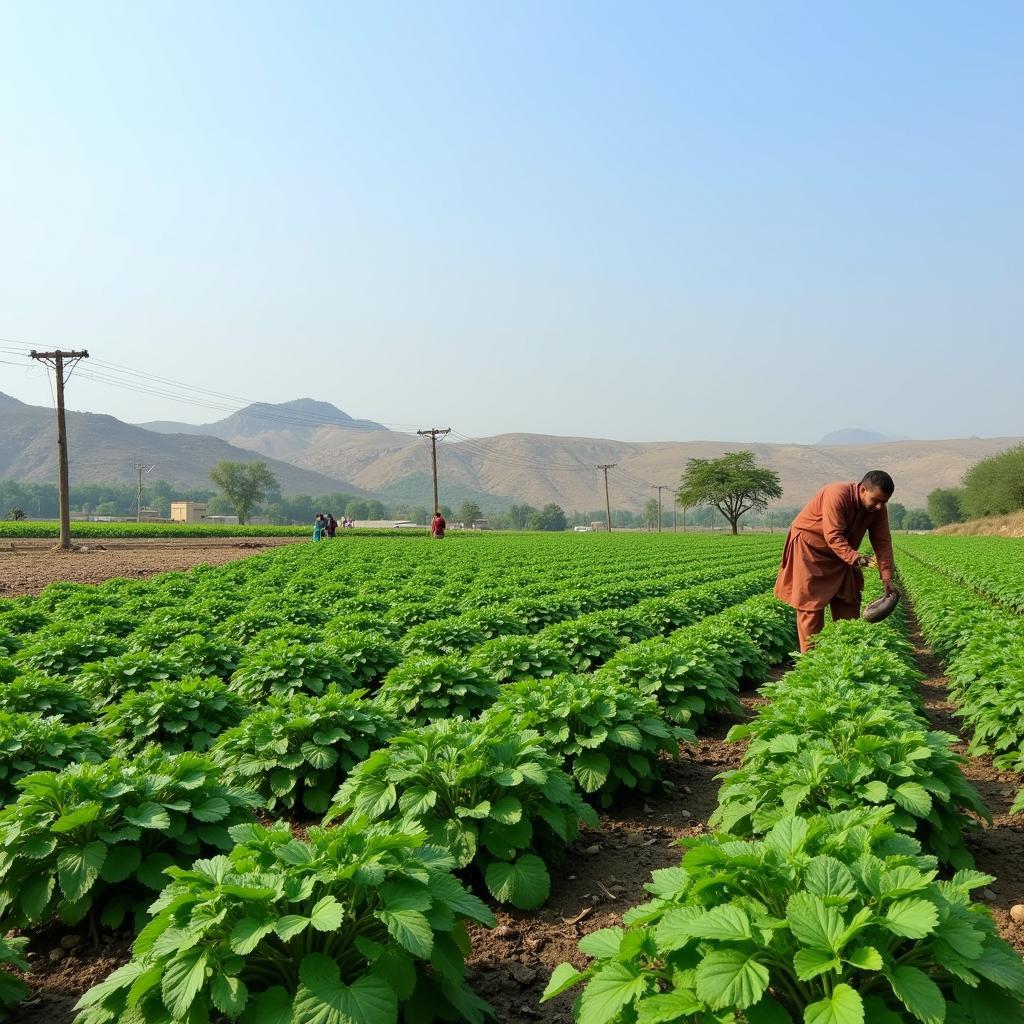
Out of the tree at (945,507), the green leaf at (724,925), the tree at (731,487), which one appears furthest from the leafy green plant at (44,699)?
the tree at (945,507)

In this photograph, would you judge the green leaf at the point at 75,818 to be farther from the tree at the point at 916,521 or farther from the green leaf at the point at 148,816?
the tree at the point at 916,521

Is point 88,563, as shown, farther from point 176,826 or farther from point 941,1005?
point 941,1005

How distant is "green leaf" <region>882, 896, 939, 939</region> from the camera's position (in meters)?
2.29

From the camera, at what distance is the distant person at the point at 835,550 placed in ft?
26.6

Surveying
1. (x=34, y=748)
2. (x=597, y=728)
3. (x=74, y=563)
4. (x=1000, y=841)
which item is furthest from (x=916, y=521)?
(x=34, y=748)

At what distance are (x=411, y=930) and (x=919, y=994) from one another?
1556mm

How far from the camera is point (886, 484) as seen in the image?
781 cm

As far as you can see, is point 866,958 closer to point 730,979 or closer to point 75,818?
point 730,979

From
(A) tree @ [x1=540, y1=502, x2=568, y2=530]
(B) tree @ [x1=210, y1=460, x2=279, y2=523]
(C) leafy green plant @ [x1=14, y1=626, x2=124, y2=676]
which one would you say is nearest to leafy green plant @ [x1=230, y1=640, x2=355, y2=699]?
(C) leafy green plant @ [x1=14, y1=626, x2=124, y2=676]

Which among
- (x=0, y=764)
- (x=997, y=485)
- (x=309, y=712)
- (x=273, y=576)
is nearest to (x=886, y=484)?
(x=309, y=712)

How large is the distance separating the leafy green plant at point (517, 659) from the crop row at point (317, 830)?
0.16 m

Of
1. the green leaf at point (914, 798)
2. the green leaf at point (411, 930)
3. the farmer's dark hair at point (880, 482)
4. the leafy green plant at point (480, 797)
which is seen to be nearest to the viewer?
the green leaf at point (411, 930)

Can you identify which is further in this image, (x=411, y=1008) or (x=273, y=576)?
(x=273, y=576)

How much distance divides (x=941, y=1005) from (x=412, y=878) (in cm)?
173
